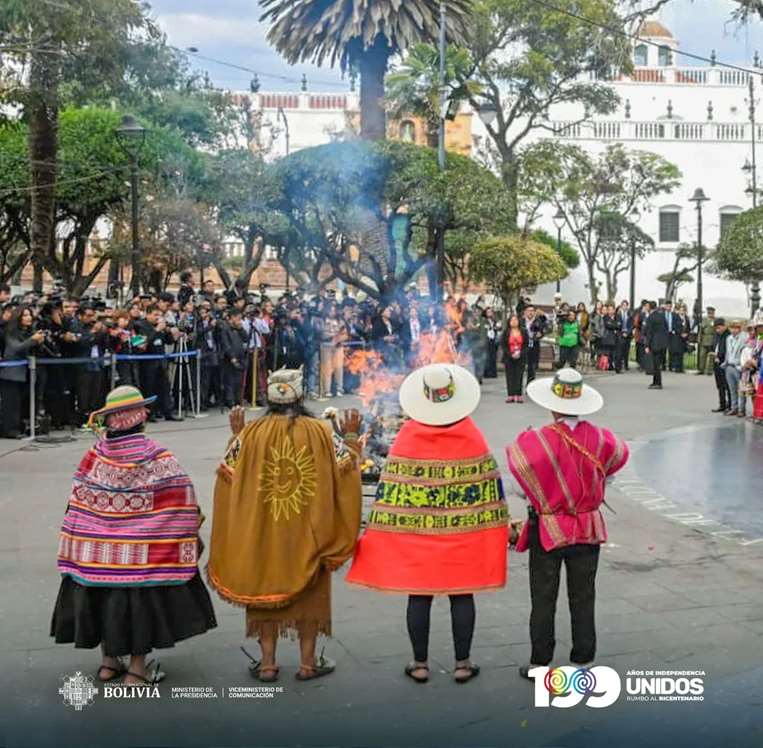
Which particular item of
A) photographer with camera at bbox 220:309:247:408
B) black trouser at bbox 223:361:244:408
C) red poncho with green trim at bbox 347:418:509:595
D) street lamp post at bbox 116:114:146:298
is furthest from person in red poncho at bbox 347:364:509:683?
street lamp post at bbox 116:114:146:298

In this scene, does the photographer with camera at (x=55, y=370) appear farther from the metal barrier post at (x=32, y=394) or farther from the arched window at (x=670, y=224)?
the arched window at (x=670, y=224)

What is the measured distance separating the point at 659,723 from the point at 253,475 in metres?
2.26

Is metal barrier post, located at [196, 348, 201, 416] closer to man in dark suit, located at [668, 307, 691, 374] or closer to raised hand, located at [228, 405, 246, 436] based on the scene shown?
raised hand, located at [228, 405, 246, 436]

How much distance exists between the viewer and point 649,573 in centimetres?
830

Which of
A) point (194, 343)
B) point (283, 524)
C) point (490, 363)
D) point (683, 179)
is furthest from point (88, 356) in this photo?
point (683, 179)

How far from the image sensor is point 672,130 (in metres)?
59.4

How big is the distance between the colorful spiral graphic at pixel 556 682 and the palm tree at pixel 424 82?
70.2 feet

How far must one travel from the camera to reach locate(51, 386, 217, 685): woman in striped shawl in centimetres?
571

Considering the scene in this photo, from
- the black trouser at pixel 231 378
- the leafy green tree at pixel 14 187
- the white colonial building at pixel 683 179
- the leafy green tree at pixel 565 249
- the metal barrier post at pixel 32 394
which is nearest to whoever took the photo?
the metal barrier post at pixel 32 394

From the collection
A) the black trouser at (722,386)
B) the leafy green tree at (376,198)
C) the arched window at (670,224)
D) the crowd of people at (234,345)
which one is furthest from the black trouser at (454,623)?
the arched window at (670,224)

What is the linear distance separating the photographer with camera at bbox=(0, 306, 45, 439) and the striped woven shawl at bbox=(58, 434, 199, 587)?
8.89 meters

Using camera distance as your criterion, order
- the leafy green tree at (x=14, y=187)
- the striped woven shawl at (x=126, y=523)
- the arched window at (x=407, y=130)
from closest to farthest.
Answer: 1. the striped woven shawl at (x=126, y=523)
2. the leafy green tree at (x=14, y=187)
3. the arched window at (x=407, y=130)

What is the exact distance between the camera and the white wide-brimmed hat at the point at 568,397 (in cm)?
598

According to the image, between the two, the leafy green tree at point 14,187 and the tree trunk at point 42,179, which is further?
the leafy green tree at point 14,187
